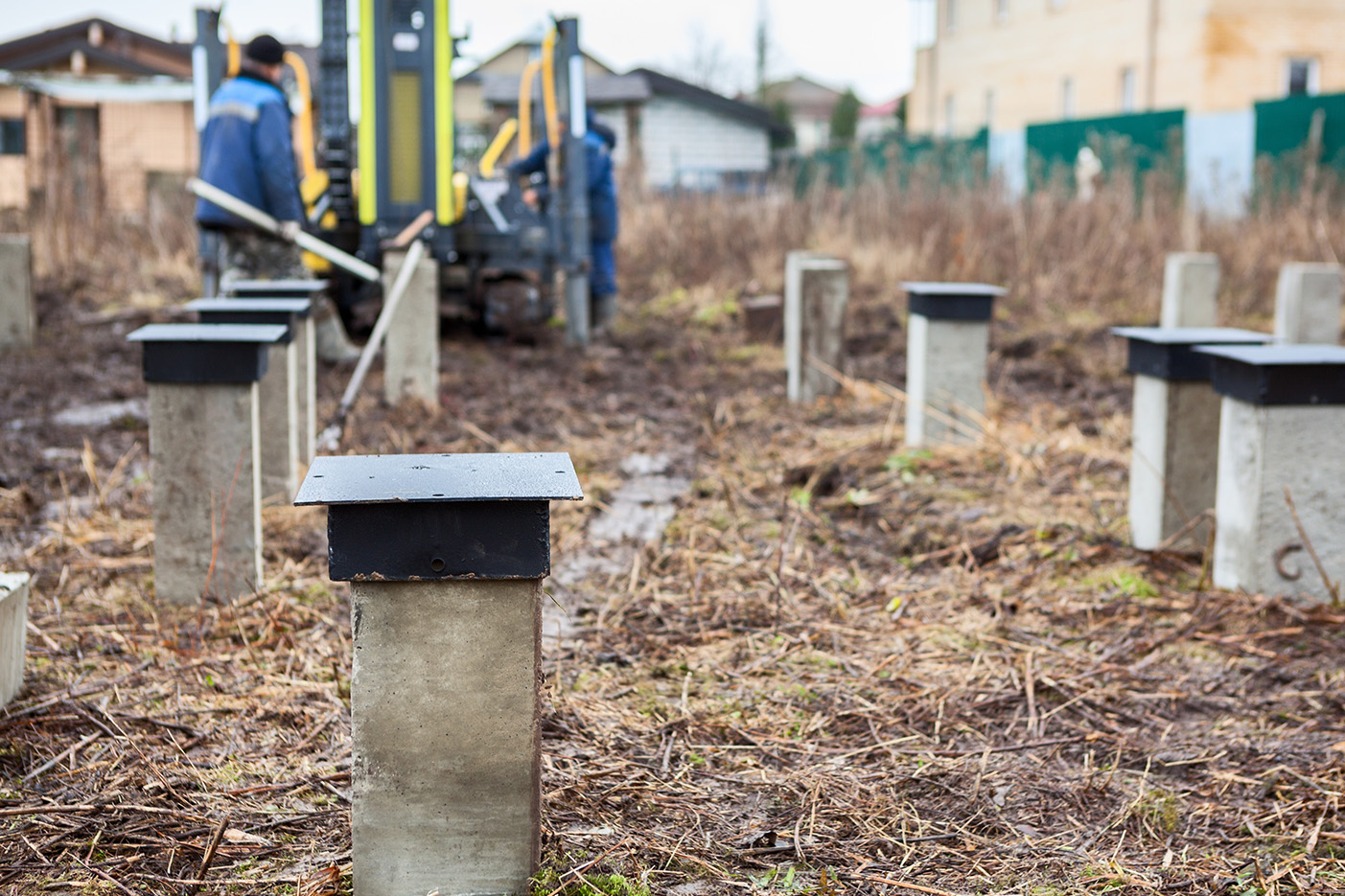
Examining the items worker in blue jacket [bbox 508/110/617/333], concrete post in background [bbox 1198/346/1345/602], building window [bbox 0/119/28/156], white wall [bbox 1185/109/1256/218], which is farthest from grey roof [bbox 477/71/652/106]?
concrete post in background [bbox 1198/346/1345/602]

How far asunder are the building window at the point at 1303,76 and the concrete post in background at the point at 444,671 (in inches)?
1090

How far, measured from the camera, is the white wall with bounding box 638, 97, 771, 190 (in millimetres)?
36469

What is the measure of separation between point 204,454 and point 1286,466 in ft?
10.8

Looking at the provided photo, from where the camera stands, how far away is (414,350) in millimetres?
7656

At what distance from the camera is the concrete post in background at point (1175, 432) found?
4578 millimetres

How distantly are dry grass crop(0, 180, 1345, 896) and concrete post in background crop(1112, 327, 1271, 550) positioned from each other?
6.8 inches

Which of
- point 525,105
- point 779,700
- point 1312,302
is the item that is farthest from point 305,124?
point 779,700

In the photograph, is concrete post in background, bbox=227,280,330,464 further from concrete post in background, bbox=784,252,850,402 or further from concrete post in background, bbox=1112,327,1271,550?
concrete post in background, bbox=1112,327,1271,550

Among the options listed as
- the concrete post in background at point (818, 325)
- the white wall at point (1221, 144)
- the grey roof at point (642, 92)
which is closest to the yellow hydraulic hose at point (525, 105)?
the concrete post in background at point (818, 325)

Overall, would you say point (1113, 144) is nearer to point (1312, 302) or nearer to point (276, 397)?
point (1312, 302)

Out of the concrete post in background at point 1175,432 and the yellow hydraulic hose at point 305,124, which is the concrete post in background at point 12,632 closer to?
the concrete post in background at point 1175,432

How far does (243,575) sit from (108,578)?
0.57 meters

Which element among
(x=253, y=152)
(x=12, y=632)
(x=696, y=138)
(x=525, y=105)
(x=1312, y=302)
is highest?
(x=696, y=138)

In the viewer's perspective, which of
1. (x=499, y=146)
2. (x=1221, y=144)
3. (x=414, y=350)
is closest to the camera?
(x=414, y=350)
